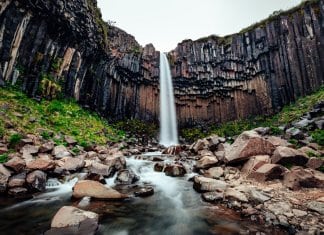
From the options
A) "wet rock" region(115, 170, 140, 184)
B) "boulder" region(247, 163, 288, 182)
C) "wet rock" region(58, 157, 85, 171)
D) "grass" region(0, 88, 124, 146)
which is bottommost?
"wet rock" region(115, 170, 140, 184)

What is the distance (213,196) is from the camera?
603 centimetres

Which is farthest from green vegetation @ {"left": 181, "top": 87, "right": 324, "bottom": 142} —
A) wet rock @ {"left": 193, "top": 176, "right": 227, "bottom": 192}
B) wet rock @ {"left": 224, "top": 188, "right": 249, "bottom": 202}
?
wet rock @ {"left": 224, "top": 188, "right": 249, "bottom": 202}

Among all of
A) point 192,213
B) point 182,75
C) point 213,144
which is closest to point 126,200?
point 192,213

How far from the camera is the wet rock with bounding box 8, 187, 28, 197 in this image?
19.6 feet

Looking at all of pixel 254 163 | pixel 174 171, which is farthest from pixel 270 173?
pixel 174 171

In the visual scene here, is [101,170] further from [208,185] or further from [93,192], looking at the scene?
[208,185]

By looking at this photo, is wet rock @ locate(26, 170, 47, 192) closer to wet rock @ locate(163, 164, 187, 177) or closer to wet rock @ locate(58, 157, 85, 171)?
wet rock @ locate(58, 157, 85, 171)

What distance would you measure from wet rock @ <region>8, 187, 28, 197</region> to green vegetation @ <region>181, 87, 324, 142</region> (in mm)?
13957

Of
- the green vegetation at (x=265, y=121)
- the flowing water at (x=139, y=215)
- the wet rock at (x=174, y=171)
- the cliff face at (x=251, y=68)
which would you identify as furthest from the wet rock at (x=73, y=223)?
the cliff face at (x=251, y=68)

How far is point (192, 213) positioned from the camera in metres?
5.29

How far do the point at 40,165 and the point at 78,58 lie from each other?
579 inches

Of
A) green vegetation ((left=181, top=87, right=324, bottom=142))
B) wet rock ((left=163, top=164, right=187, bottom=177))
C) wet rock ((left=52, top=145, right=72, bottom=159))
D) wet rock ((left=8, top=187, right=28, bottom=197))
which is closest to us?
wet rock ((left=8, top=187, right=28, bottom=197))

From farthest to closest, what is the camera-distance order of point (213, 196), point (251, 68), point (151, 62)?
point (151, 62), point (251, 68), point (213, 196)

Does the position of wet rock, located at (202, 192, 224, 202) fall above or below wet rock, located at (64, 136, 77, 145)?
Answer: below
